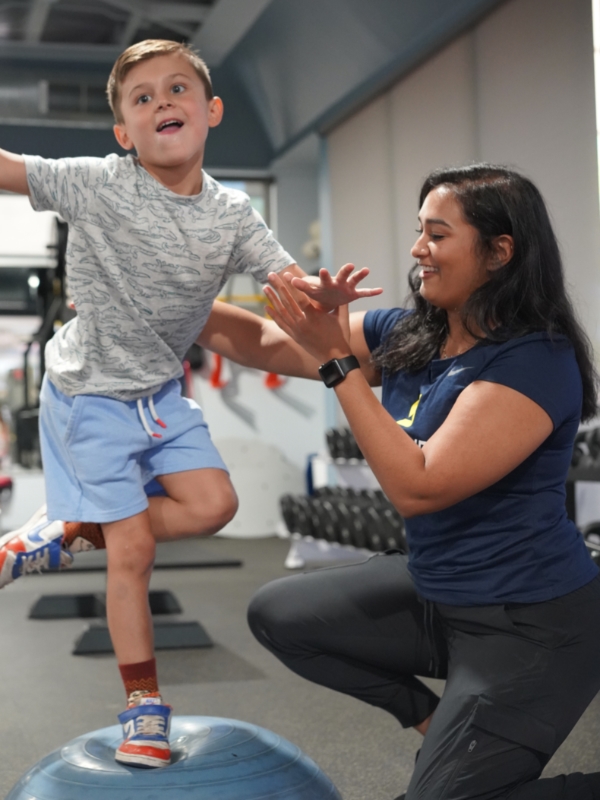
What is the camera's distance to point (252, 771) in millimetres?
1490

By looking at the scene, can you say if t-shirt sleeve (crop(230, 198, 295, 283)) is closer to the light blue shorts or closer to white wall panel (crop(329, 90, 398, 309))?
the light blue shorts

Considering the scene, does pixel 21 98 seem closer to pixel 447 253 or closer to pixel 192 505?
pixel 192 505

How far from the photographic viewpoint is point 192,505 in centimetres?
174

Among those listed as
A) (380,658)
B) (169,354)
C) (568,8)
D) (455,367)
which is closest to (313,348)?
(455,367)

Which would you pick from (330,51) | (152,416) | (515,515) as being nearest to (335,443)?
(330,51)

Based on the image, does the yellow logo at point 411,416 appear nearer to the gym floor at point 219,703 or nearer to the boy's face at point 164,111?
the boy's face at point 164,111

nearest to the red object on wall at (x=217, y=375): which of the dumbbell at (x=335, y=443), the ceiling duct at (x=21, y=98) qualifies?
the dumbbell at (x=335, y=443)

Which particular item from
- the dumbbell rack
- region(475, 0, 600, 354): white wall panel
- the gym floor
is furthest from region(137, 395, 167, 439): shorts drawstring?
the dumbbell rack

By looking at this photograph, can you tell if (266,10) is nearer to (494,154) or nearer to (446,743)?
(494,154)

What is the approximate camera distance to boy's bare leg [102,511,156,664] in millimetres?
1607

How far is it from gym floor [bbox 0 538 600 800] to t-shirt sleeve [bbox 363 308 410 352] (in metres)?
0.91

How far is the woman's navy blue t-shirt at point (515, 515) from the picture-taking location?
1452mm

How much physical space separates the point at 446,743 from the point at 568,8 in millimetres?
3376

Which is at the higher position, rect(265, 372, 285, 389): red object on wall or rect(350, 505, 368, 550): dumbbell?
rect(265, 372, 285, 389): red object on wall
